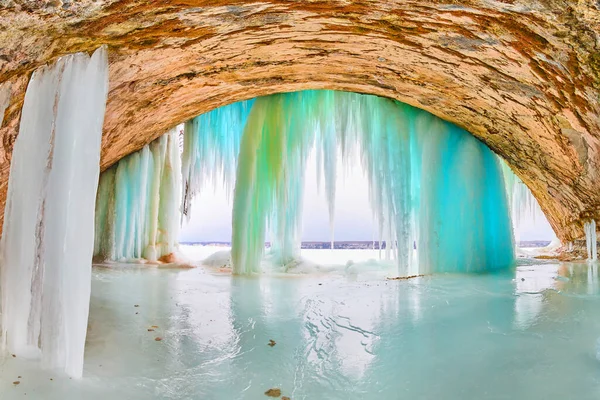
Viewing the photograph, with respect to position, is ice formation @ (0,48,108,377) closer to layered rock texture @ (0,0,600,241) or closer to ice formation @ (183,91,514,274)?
layered rock texture @ (0,0,600,241)

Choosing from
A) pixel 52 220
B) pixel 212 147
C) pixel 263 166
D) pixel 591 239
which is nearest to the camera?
pixel 52 220

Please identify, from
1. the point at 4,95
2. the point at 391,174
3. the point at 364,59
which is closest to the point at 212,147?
the point at 391,174

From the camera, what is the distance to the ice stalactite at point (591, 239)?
4.69m

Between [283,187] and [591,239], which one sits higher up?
[283,187]

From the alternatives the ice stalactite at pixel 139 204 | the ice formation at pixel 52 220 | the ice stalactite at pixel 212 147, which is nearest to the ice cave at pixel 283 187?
the ice formation at pixel 52 220

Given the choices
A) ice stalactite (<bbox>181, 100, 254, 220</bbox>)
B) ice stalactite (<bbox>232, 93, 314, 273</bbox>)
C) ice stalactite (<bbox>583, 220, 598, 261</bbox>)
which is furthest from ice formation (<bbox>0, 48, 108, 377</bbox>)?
ice stalactite (<bbox>583, 220, 598, 261</bbox>)

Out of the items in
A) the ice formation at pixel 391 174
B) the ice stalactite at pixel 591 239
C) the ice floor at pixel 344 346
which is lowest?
the ice floor at pixel 344 346

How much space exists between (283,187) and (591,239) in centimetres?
370

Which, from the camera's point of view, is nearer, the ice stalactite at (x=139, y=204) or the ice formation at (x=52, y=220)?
the ice formation at (x=52, y=220)

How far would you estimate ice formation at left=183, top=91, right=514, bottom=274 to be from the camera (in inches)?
196

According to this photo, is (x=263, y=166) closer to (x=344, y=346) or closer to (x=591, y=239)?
(x=344, y=346)

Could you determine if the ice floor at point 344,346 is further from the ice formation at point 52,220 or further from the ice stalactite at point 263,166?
the ice stalactite at point 263,166

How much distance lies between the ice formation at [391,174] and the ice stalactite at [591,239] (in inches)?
30.7

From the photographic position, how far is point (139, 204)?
21.5ft
